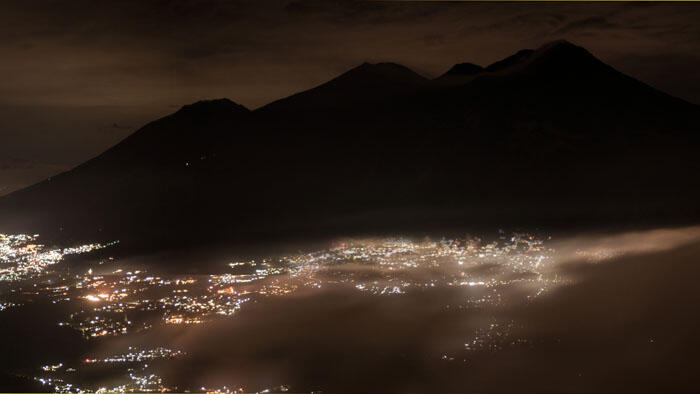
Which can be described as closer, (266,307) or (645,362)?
(645,362)

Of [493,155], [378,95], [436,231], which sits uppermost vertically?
[378,95]

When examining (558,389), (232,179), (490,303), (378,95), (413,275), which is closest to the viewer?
(558,389)

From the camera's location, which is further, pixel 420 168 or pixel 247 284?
pixel 420 168

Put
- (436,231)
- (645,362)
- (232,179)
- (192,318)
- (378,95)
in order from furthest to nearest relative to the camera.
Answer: (378,95), (232,179), (436,231), (192,318), (645,362)

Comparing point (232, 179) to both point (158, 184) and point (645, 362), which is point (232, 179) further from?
point (645, 362)

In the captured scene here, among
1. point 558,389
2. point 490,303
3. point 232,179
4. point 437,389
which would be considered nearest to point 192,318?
point 490,303

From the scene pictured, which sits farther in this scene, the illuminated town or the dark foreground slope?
the dark foreground slope
